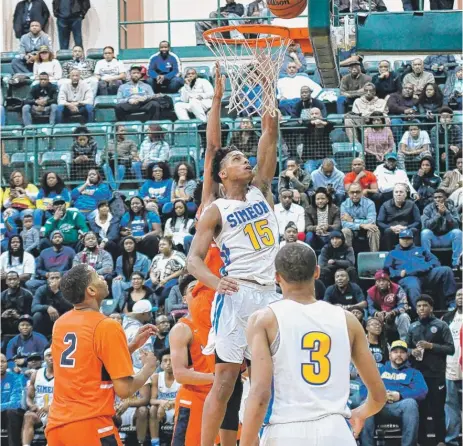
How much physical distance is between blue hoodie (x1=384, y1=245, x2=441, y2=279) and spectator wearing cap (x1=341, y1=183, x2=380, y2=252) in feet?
2.67

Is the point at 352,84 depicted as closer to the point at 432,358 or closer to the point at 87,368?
the point at 432,358

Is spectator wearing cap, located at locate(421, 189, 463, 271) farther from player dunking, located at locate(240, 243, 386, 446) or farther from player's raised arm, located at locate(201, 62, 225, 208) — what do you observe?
player dunking, located at locate(240, 243, 386, 446)

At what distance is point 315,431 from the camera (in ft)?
19.4

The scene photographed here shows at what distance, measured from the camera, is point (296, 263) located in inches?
236

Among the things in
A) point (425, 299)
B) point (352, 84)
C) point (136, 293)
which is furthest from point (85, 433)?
point (352, 84)

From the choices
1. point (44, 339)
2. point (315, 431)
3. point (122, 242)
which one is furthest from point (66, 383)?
point (122, 242)

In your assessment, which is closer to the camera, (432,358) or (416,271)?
(432,358)

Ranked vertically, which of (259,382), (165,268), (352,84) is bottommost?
(165,268)

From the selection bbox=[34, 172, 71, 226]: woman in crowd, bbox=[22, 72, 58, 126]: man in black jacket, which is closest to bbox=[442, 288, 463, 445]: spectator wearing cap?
bbox=[34, 172, 71, 226]: woman in crowd

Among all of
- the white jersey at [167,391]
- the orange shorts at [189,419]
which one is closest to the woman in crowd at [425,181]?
the white jersey at [167,391]

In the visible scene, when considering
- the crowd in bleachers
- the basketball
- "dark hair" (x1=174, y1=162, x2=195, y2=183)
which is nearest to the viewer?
the basketball

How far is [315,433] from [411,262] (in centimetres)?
1008

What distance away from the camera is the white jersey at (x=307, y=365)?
5.90 m

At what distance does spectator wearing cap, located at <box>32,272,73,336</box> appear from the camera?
1592 centimetres
